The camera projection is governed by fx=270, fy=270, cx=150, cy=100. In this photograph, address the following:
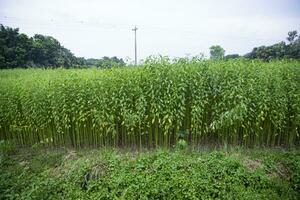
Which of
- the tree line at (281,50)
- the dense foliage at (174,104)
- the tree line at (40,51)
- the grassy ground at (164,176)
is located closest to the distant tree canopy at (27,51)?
the tree line at (40,51)

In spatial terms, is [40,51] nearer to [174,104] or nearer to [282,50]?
[282,50]

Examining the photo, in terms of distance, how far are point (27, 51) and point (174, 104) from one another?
639 inches

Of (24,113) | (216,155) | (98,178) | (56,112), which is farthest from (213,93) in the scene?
(24,113)

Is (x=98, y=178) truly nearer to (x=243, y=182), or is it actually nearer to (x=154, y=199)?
(x=154, y=199)

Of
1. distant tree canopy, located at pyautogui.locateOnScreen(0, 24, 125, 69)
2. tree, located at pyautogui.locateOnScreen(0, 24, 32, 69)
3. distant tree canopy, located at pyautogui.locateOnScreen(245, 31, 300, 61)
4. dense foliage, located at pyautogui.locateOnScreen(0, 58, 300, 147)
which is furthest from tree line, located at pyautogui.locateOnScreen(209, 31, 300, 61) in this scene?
tree, located at pyautogui.locateOnScreen(0, 24, 32, 69)

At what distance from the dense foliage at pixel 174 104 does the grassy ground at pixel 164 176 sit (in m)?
0.43

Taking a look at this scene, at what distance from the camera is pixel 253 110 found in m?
4.54

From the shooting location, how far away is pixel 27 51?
59.0ft

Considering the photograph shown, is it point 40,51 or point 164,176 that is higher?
point 40,51

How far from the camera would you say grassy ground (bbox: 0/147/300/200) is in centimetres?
382

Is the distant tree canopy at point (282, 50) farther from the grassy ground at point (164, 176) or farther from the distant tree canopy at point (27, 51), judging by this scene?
the distant tree canopy at point (27, 51)

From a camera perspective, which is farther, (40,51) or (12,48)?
(40,51)

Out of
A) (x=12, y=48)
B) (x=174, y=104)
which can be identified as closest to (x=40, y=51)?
(x=12, y=48)

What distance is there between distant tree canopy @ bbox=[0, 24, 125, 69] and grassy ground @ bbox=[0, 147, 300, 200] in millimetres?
11414
